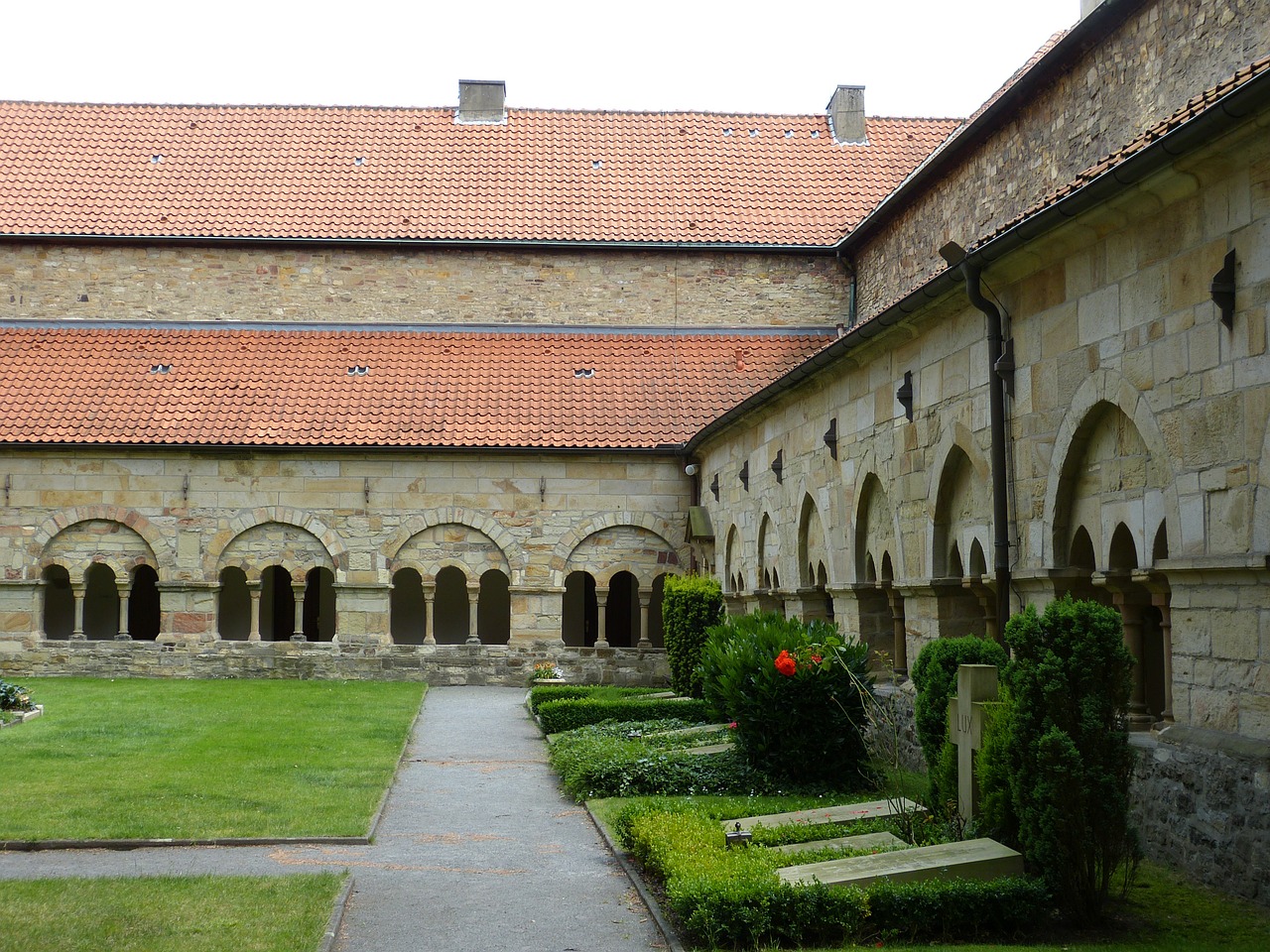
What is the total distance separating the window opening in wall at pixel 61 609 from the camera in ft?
74.4

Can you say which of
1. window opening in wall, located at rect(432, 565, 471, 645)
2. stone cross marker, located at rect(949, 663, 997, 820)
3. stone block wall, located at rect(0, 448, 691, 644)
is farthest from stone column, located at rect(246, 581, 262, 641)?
stone cross marker, located at rect(949, 663, 997, 820)

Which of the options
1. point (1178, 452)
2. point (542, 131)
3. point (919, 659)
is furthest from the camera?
point (542, 131)

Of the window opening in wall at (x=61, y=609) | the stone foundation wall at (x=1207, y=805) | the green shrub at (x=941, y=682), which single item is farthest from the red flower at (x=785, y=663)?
the window opening in wall at (x=61, y=609)

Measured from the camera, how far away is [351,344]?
23.1 metres

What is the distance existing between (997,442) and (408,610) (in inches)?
633

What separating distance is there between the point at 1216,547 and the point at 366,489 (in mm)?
15910

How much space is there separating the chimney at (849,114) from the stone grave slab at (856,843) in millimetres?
20817

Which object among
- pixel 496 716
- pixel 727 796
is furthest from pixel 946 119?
pixel 727 796

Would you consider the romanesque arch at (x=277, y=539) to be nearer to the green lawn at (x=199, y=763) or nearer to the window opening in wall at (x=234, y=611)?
the window opening in wall at (x=234, y=611)

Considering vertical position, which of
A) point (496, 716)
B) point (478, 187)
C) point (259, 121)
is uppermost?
point (259, 121)

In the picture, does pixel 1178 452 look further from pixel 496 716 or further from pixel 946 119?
pixel 946 119

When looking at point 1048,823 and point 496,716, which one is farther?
point 496,716

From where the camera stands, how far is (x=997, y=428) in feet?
30.3

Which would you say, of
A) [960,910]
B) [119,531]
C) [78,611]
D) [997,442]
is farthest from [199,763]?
[78,611]
